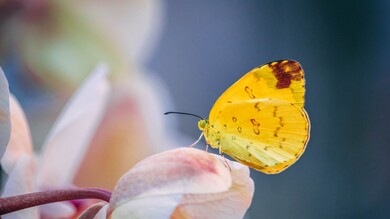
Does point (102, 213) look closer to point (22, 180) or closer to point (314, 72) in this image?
point (22, 180)

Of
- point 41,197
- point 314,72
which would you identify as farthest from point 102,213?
point 314,72

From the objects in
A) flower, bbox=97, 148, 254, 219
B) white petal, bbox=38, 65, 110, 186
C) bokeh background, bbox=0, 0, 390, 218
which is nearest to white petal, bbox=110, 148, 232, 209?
flower, bbox=97, 148, 254, 219

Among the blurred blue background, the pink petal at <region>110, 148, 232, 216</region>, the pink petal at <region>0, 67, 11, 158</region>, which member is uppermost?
the pink petal at <region>0, 67, 11, 158</region>

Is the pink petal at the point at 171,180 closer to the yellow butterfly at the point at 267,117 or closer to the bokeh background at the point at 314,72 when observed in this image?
the yellow butterfly at the point at 267,117

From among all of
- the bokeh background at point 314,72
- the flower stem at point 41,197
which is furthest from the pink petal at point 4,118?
the bokeh background at point 314,72

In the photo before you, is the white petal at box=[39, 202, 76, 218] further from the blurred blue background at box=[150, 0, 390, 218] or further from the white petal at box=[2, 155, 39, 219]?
the blurred blue background at box=[150, 0, 390, 218]

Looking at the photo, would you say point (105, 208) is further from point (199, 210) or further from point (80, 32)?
point (80, 32)
